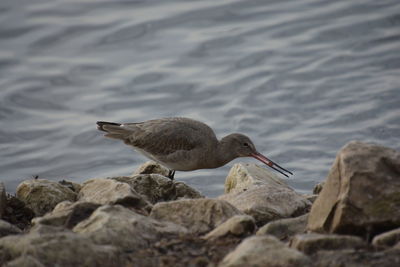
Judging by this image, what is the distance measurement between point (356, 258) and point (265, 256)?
68cm

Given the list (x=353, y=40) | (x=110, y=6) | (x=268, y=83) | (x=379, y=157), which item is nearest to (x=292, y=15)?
(x=353, y=40)

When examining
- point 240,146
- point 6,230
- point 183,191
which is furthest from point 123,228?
point 240,146

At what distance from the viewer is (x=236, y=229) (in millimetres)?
6859

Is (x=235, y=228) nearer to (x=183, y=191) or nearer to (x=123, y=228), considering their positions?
(x=123, y=228)

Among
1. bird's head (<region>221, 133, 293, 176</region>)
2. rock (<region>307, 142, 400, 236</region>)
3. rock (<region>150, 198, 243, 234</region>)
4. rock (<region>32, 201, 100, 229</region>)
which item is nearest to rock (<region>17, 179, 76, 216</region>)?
rock (<region>32, 201, 100, 229</region>)

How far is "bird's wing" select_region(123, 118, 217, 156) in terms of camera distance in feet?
37.3

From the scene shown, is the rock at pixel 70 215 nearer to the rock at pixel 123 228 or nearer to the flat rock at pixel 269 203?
the rock at pixel 123 228

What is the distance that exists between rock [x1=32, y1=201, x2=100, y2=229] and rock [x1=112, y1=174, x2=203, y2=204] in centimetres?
154

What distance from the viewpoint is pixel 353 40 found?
1781 cm

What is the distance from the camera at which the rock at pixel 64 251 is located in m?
6.01

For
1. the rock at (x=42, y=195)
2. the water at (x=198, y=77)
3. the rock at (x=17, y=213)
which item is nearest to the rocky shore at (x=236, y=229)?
the rock at (x=17, y=213)

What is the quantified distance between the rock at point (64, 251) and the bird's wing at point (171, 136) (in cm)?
517

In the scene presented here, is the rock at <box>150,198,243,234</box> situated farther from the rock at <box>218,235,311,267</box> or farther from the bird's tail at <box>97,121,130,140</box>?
the bird's tail at <box>97,121,130,140</box>

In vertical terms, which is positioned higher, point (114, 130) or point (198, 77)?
point (198, 77)
